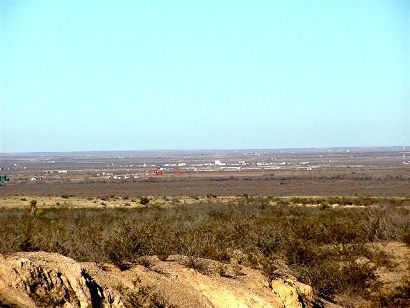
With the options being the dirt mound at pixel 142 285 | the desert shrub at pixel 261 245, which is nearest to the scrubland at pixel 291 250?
the desert shrub at pixel 261 245

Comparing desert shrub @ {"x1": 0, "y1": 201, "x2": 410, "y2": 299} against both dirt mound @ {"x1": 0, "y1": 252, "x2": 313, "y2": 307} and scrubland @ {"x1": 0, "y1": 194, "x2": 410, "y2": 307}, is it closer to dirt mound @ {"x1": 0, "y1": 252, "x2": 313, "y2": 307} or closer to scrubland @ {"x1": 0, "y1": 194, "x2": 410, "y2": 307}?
scrubland @ {"x1": 0, "y1": 194, "x2": 410, "y2": 307}

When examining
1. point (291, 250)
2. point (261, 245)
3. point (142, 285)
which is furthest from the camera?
point (261, 245)

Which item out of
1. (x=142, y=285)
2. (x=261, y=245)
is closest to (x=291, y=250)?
(x=261, y=245)

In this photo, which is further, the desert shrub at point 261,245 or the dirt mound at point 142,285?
the desert shrub at point 261,245

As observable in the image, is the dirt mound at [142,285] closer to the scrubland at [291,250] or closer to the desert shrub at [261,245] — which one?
the scrubland at [291,250]

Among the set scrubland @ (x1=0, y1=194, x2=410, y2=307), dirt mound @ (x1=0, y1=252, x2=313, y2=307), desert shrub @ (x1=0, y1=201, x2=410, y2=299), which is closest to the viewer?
dirt mound @ (x1=0, y1=252, x2=313, y2=307)

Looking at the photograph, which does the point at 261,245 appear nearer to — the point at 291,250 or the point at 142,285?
the point at 291,250

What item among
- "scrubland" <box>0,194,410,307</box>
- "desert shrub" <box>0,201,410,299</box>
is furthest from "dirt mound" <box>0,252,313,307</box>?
"desert shrub" <box>0,201,410,299</box>

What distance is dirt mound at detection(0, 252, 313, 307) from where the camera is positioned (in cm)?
1029

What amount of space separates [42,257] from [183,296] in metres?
2.84

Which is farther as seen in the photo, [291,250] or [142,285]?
[291,250]

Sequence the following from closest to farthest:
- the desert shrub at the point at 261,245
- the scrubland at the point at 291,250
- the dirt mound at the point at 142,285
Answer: the dirt mound at the point at 142,285
the scrubland at the point at 291,250
the desert shrub at the point at 261,245

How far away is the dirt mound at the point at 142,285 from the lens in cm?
1029

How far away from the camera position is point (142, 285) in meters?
11.5
